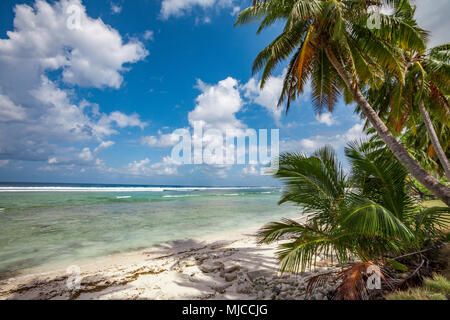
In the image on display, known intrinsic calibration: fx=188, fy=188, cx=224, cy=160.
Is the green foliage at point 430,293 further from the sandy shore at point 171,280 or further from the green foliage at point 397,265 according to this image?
the sandy shore at point 171,280

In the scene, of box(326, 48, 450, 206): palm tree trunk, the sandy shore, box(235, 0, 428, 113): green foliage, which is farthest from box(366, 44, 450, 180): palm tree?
the sandy shore

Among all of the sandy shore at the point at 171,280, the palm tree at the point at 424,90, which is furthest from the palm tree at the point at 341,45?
the sandy shore at the point at 171,280

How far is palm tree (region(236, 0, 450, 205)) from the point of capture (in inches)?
185

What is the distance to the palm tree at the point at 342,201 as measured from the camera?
9.48 feet

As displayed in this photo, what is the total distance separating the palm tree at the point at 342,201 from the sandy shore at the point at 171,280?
975 millimetres

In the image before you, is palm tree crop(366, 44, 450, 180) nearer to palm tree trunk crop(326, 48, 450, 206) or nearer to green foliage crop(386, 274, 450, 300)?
palm tree trunk crop(326, 48, 450, 206)

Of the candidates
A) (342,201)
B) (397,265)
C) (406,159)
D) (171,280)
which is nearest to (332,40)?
(406,159)

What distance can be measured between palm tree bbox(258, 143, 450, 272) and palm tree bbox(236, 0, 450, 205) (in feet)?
4.36

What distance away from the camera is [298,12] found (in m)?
→ 4.63

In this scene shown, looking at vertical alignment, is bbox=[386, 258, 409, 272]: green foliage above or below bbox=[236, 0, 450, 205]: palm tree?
below

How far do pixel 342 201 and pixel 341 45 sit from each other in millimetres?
4689
